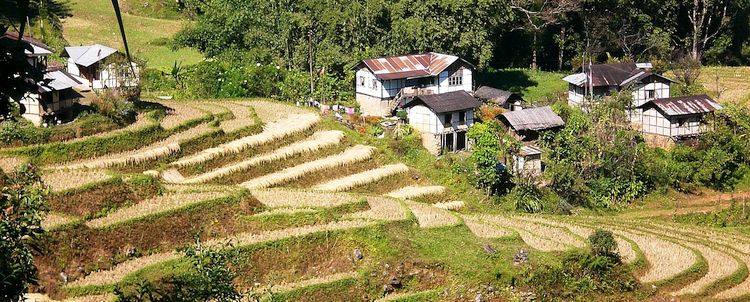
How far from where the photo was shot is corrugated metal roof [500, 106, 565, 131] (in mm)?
44031

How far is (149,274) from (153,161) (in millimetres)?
8037

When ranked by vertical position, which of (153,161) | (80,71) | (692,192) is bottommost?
(692,192)

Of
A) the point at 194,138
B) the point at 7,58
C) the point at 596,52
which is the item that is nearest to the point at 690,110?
the point at 596,52

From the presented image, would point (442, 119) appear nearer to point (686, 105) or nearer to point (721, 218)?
point (721, 218)

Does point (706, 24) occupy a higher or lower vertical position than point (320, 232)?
higher

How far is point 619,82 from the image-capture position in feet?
164

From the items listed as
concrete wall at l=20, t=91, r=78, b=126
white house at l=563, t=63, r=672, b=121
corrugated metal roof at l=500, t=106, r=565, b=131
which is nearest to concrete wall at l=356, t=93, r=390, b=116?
corrugated metal roof at l=500, t=106, r=565, b=131

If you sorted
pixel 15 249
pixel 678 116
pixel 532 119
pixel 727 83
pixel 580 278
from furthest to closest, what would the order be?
pixel 727 83 → pixel 678 116 → pixel 532 119 → pixel 580 278 → pixel 15 249

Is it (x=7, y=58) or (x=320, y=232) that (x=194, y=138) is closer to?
(x=320, y=232)

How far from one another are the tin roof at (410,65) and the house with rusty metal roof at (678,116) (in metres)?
8.99

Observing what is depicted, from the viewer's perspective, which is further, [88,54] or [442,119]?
[442,119]

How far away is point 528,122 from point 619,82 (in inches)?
309

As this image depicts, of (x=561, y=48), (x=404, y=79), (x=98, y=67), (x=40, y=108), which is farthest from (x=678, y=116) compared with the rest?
(x=40, y=108)

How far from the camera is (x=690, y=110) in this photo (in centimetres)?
4606
